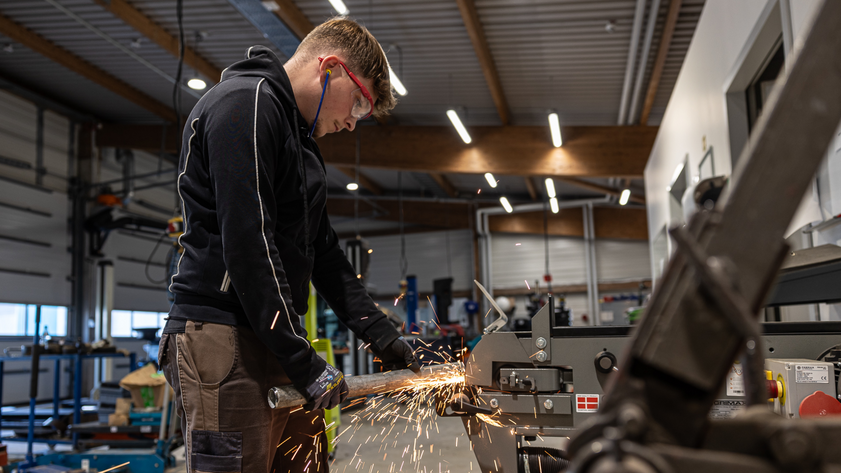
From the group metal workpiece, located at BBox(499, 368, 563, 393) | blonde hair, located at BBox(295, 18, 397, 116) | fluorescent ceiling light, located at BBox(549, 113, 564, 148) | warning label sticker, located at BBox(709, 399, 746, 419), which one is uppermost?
fluorescent ceiling light, located at BBox(549, 113, 564, 148)

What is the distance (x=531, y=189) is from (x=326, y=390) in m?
12.3

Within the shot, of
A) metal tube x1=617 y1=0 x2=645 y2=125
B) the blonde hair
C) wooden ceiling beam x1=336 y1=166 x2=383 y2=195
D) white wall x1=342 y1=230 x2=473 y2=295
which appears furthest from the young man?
white wall x1=342 y1=230 x2=473 y2=295

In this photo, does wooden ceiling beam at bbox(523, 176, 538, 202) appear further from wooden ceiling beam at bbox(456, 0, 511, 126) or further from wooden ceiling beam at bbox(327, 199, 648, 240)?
wooden ceiling beam at bbox(456, 0, 511, 126)

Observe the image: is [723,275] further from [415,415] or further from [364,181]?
[364,181]

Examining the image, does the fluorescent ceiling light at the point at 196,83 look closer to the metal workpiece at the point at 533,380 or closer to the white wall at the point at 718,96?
the white wall at the point at 718,96

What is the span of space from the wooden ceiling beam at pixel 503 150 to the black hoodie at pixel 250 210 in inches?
286

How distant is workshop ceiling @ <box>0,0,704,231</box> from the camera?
19.8 feet

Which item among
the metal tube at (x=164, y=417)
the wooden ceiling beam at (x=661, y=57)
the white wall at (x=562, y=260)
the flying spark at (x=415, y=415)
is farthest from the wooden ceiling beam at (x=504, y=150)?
the white wall at (x=562, y=260)

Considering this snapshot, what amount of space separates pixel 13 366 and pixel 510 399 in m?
9.68

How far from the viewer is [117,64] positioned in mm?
7973

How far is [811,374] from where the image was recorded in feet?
4.57

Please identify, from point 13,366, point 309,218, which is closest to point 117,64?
point 13,366

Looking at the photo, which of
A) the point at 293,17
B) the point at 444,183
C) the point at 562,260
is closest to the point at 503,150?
the point at 293,17

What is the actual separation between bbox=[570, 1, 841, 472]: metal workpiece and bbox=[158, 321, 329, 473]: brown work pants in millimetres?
872
